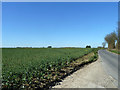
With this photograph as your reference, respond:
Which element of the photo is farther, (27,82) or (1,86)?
(27,82)

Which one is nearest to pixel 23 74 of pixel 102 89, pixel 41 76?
pixel 41 76

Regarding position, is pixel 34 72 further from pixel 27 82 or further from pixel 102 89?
pixel 102 89

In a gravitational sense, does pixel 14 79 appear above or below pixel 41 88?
above

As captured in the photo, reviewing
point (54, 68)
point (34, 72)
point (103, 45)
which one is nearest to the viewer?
point (34, 72)

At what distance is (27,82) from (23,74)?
32cm

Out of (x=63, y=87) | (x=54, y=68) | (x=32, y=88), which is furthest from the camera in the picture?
(x=54, y=68)

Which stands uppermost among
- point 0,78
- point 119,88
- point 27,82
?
point 0,78

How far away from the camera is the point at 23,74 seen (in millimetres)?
2990

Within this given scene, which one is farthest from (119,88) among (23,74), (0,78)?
(0,78)

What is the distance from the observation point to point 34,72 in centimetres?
347

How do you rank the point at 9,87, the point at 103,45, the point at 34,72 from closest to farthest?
1. the point at 9,87
2. the point at 34,72
3. the point at 103,45

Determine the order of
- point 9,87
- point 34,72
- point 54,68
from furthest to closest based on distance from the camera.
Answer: point 54,68, point 34,72, point 9,87

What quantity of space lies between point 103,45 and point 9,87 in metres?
81.2

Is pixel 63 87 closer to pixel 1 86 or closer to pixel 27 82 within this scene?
pixel 27 82
